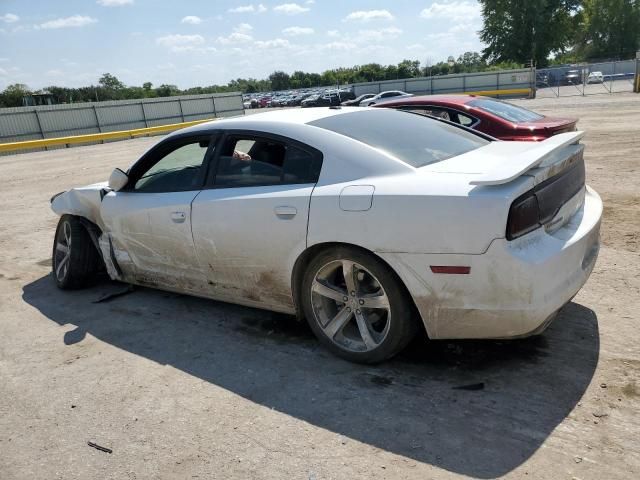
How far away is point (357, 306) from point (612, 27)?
325 feet

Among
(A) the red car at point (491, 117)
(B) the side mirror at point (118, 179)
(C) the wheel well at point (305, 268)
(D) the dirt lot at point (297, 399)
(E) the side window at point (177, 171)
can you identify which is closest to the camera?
(D) the dirt lot at point (297, 399)

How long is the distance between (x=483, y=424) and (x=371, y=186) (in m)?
1.40

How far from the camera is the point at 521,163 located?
2828 mm

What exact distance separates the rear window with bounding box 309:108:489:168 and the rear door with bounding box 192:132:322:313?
364mm

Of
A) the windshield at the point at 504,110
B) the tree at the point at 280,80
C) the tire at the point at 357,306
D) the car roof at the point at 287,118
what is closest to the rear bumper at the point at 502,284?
the tire at the point at 357,306

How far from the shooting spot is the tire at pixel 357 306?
9.95ft

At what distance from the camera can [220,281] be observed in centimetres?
390

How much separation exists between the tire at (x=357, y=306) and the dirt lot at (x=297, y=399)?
0.15 meters

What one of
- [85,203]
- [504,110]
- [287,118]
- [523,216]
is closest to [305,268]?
[287,118]

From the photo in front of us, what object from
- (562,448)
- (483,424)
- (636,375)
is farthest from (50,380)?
(636,375)

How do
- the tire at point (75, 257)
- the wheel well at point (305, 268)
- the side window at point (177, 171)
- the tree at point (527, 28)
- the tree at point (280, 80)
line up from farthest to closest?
the tree at point (280, 80) → the tree at point (527, 28) → the tire at point (75, 257) → the side window at point (177, 171) → the wheel well at point (305, 268)

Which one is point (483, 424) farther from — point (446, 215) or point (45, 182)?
point (45, 182)

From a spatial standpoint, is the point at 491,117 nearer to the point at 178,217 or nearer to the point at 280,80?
the point at 178,217

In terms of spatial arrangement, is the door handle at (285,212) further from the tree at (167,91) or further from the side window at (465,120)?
the tree at (167,91)
